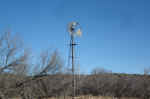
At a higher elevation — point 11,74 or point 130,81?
point 11,74

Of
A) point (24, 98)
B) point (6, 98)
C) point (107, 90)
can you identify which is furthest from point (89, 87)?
point (6, 98)

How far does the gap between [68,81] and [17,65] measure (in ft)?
34.7

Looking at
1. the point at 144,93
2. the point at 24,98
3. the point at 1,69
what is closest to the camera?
the point at 1,69

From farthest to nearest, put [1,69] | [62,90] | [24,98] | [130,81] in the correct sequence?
[130,81] < [62,90] < [24,98] < [1,69]

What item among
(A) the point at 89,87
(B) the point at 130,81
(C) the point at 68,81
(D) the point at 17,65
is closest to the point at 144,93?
(B) the point at 130,81

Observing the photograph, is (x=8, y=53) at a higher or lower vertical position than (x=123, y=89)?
higher

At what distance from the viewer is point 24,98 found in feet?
73.0

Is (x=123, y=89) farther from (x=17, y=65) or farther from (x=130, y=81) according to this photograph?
(x=17, y=65)

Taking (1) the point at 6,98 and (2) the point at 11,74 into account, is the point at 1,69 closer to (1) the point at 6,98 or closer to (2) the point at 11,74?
(2) the point at 11,74

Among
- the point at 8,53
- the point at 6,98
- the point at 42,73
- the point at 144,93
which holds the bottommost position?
the point at 144,93

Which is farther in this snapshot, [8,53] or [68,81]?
[68,81]

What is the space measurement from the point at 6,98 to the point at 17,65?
3.15 meters

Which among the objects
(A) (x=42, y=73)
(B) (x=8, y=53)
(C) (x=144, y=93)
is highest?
(B) (x=8, y=53)

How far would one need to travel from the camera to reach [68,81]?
29.3 m
